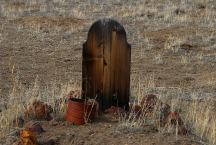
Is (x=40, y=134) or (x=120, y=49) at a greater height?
(x=120, y=49)

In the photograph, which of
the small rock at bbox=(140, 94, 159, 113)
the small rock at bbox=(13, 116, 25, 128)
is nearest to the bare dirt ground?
the small rock at bbox=(13, 116, 25, 128)

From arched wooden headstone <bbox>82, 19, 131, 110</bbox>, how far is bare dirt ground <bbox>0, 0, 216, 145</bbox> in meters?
0.60

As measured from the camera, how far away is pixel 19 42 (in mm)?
16031

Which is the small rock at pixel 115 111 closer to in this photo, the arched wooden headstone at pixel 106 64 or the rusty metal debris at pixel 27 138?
the arched wooden headstone at pixel 106 64

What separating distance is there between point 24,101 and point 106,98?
131cm

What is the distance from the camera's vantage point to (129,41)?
17125 millimetres

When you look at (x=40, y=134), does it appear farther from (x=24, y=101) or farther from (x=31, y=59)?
(x=31, y=59)

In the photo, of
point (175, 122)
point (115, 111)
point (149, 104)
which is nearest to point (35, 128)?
point (115, 111)

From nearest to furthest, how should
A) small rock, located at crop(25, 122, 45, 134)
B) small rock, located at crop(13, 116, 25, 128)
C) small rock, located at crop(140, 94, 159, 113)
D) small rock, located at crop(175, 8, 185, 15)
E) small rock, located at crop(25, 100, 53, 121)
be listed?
small rock, located at crop(25, 122, 45, 134) < small rock, located at crop(13, 116, 25, 128) < small rock, located at crop(25, 100, 53, 121) < small rock, located at crop(140, 94, 159, 113) < small rock, located at crop(175, 8, 185, 15)

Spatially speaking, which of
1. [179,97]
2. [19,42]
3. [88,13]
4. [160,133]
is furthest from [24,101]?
[88,13]

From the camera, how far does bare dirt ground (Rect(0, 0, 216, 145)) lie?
6055mm

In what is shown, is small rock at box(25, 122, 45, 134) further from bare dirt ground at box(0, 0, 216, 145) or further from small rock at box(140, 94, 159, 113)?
small rock at box(140, 94, 159, 113)

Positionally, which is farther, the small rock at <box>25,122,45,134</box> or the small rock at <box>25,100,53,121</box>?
the small rock at <box>25,100,53,121</box>

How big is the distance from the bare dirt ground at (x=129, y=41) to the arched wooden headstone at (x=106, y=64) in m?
0.60
